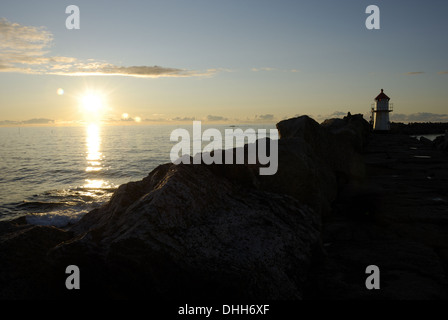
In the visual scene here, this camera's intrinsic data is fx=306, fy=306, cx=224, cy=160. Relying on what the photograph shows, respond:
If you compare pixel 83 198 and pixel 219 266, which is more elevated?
pixel 219 266

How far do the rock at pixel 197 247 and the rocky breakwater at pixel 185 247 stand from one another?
0.4 inches

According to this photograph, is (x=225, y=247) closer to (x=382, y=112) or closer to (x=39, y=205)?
(x=39, y=205)

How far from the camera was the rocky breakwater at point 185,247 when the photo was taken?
339 centimetres

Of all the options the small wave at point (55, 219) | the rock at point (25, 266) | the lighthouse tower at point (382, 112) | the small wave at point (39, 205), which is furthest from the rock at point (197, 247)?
the lighthouse tower at point (382, 112)

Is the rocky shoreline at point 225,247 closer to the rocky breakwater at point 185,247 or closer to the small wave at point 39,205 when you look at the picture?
the rocky breakwater at point 185,247

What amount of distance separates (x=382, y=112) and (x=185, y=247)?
171 ft

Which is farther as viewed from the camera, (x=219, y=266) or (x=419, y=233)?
(x=419, y=233)

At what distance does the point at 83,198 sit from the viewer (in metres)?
17.0

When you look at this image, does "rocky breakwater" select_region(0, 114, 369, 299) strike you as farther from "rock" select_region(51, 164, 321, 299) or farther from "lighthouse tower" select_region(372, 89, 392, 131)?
"lighthouse tower" select_region(372, 89, 392, 131)

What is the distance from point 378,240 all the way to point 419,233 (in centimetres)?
91
